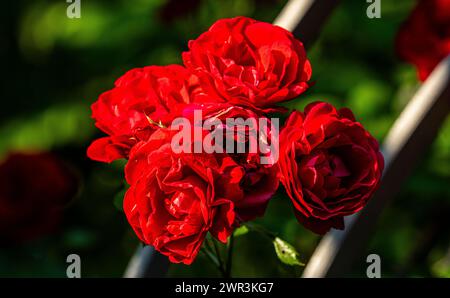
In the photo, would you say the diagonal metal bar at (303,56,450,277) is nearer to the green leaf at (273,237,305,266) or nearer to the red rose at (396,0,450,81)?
the green leaf at (273,237,305,266)

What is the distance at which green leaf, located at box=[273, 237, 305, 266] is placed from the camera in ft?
2.10

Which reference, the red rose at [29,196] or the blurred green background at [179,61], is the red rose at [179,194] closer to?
the blurred green background at [179,61]

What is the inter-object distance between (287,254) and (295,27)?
0.26m

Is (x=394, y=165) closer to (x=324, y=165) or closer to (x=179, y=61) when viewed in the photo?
(x=324, y=165)

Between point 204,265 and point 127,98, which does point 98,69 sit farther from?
point 127,98

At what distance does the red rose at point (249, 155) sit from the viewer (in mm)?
535

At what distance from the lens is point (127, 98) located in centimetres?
62

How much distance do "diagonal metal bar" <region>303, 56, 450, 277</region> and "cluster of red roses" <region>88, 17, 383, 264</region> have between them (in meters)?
0.13

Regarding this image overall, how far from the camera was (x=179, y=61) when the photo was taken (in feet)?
3.95

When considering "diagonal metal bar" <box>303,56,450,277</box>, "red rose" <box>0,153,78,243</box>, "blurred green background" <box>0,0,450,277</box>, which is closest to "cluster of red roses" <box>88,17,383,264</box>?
"diagonal metal bar" <box>303,56,450,277</box>

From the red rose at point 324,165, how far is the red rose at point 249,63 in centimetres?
3

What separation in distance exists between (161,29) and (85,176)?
38cm

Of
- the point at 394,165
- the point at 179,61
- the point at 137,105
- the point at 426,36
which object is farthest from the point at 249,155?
the point at 179,61
